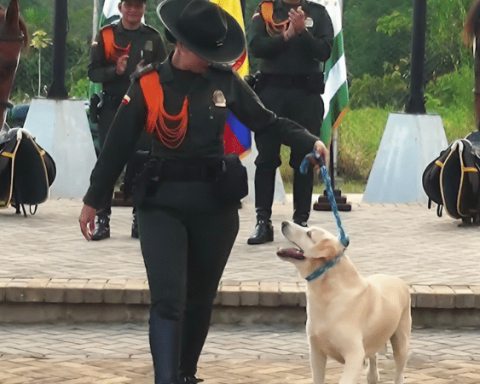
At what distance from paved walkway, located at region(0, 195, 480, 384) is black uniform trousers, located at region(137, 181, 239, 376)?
3.21 ft

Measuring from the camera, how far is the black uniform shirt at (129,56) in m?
10.3

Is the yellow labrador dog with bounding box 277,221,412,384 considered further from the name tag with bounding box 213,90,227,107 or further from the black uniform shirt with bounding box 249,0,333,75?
the black uniform shirt with bounding box 249,0,333,75

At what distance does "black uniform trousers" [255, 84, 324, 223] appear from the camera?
10648 millimetres

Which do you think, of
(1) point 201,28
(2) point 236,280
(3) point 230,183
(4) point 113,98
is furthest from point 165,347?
(4) point 113,98

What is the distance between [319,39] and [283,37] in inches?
13.7

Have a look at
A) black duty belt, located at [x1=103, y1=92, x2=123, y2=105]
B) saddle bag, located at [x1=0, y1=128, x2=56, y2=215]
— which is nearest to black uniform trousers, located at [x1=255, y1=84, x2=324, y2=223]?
black duty belt, located at [x1=103, y1=92, x2=123, y2=105]

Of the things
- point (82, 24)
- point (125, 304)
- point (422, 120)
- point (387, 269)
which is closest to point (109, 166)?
point (125, 304)

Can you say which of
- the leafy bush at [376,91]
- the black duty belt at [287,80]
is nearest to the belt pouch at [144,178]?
the black duty belt at [287,80]

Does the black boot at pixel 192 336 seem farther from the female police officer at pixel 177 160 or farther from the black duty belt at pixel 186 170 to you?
the black duty belt at pixel 186 170

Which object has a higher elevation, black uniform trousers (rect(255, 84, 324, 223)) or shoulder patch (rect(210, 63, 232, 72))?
shoulder patch (rect(210, 63, 232, 72))

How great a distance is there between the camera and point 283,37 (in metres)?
10.4

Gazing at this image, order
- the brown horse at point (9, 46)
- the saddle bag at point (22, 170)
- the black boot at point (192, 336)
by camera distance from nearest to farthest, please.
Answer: the brown horse at point (9, 46) → the black boot at point (192, 336) → the saddle bag at point (22, 170)

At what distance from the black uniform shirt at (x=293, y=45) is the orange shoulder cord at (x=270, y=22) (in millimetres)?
30

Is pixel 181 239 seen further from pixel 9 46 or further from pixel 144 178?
pixel 9 46
